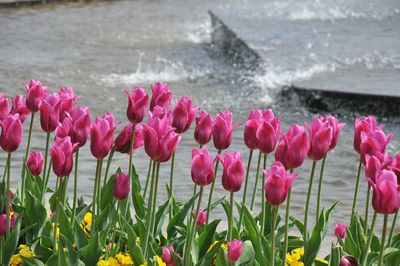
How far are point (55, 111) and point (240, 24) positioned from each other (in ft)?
33.5

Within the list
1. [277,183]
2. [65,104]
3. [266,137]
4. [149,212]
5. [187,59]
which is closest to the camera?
[277,183]

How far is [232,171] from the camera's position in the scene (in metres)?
3.73

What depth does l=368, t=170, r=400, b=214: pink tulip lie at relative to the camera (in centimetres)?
338

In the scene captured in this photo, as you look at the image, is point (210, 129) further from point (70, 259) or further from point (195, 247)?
point (70, 259)

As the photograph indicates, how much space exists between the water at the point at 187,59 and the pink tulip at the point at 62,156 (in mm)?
2883

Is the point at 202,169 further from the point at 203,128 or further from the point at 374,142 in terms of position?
the point at 374,142

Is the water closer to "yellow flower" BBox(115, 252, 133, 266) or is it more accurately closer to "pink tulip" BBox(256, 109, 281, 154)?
"yellow flower" BBox(115, 252, 133, 266)

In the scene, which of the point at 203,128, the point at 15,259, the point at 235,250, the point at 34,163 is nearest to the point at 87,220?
the point at 34,163

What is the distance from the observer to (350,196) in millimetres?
7355

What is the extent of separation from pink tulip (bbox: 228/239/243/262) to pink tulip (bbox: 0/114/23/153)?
84 centimetres

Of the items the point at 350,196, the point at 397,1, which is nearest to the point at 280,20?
the point at 397,1

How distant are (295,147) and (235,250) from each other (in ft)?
1.23

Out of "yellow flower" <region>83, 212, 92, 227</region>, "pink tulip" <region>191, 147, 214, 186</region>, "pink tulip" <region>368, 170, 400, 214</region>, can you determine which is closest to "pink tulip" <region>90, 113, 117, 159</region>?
"pink tulip" <region>191, 147, 214, 186</region>

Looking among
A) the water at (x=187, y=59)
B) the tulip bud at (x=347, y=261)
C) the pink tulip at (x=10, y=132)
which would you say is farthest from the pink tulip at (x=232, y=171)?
the water at (x=187, y=59)
